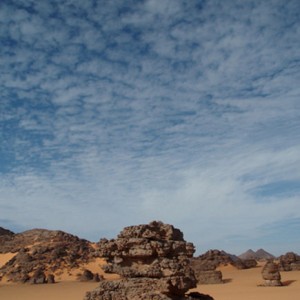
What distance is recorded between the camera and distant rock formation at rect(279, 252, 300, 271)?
36.7 meters

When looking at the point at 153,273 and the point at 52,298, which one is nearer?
the point at 153,273

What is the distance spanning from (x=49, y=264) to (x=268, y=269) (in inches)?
894

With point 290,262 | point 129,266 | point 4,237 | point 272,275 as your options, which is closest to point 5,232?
point 4,237

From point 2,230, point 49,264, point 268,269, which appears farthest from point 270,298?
point 2,230

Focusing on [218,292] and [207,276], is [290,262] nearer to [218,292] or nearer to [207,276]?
[207,276]

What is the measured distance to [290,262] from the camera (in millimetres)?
38031

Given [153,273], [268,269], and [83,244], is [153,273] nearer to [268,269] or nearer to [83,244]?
[268,269]

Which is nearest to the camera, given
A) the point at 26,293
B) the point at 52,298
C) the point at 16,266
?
the point at 52,298

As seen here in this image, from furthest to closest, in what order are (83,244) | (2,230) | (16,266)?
(2,230), (83,244), (16,266)

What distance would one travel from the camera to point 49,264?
3722 cm

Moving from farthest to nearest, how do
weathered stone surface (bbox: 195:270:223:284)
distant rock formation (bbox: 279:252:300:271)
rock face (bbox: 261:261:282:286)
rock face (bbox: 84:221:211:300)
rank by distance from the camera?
distant rock formation (bbox: 279:252:300:271), weathered stone surface (bbox: 195:270:223:284), rock face (bbox: 261:261:282:286), rock face (bbox: 84:221:211:300)

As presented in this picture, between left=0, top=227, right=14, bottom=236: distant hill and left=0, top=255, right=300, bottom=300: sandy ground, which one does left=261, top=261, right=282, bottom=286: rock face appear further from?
left=0, top=227, right=14, bottom=236: distant hill

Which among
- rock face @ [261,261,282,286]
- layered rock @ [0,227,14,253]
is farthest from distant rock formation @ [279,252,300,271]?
layered rock @ [0,227,14,253]

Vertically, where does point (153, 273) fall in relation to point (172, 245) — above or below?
below
